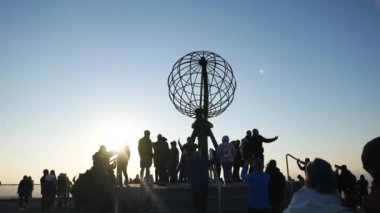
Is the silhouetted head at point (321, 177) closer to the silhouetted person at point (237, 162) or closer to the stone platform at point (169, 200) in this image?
the stone platform at point (169, 200)

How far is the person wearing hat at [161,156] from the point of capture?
14633 millimetres

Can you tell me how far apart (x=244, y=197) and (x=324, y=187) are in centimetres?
971

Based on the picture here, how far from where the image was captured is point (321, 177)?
10.3 feet

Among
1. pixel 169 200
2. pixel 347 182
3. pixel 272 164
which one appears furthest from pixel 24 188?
pixel 347 182

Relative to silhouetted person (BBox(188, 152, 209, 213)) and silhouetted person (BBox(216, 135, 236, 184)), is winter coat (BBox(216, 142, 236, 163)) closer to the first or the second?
silhouetted person (BBox(216, 135, 236, 184))

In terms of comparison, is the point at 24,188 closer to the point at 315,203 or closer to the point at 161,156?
the point at 161,156

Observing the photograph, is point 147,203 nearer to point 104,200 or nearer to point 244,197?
point 244,197

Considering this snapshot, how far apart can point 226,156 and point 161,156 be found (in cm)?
230

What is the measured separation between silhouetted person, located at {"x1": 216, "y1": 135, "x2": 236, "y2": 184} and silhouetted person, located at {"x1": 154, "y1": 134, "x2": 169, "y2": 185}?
188 cm

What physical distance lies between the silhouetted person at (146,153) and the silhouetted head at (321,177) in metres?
11.4

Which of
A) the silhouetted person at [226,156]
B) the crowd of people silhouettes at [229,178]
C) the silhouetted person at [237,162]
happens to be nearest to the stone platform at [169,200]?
the crowd of people silhouettes at [229,178]

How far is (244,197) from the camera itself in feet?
41.3

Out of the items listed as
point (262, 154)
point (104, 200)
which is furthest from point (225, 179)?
point (104, 200)

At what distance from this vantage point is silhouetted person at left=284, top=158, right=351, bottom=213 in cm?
302
